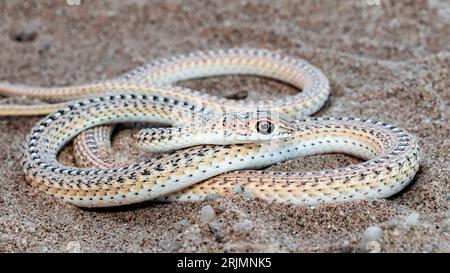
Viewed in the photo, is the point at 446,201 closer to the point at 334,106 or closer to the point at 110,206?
the point at 334,106

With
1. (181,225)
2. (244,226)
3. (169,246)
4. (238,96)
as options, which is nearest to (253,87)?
(238,96)

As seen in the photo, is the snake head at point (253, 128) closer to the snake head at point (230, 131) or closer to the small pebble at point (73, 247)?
the snake head at point (230, 131)

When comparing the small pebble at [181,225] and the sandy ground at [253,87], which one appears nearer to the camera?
the sandy ground at [253,87]

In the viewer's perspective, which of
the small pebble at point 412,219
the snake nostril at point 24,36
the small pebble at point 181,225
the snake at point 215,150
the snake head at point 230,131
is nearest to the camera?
the small pebble at point 412,219

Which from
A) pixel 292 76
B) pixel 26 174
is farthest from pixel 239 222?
pixel 292 76

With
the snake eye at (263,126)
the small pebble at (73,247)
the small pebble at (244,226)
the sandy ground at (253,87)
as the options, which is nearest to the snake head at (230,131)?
the snake eye at (263,126)
